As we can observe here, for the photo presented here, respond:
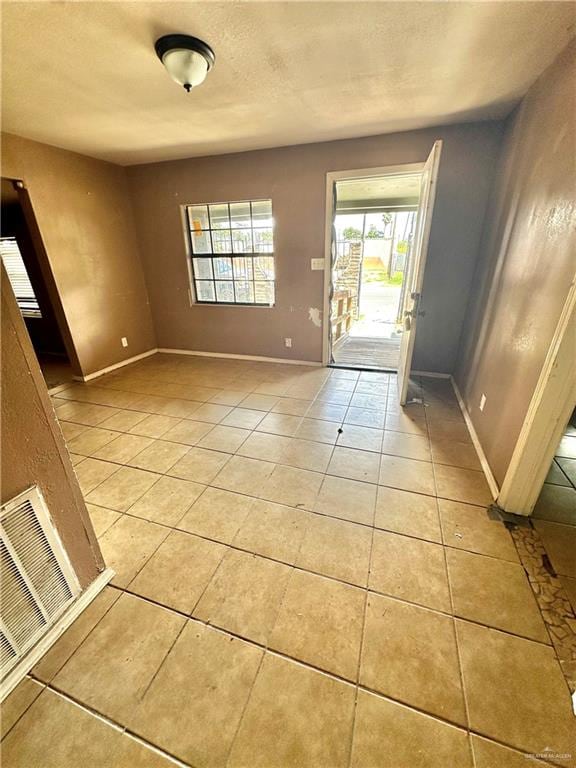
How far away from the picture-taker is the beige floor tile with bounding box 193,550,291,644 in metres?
1.17

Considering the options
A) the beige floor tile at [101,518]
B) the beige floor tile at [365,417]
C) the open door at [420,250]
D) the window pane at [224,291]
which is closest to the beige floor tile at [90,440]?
the beige floor tile at [101,518]

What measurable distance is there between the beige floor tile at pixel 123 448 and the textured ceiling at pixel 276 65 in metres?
2.29

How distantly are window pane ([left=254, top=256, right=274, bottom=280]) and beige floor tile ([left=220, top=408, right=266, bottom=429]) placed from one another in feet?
6.04

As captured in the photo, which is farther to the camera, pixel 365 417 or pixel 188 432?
pixel 365 417

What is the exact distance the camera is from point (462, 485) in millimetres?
1852

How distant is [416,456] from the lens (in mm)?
2115

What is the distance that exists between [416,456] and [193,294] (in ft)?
11.2

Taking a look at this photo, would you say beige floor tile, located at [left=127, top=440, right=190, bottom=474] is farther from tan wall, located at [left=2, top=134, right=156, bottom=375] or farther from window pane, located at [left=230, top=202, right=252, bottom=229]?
window pane, located at [left=230, top=202, right=252, bottom=229]

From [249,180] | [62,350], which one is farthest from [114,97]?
[62,350]

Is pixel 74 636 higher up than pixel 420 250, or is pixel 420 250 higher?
pixel 420 250

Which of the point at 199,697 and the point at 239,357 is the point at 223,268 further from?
the point at 199,697

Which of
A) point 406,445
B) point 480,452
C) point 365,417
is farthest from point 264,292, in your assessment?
point 480,452

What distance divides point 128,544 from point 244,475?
0.72m

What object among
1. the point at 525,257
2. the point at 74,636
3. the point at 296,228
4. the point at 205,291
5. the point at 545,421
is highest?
the point at 296,228
